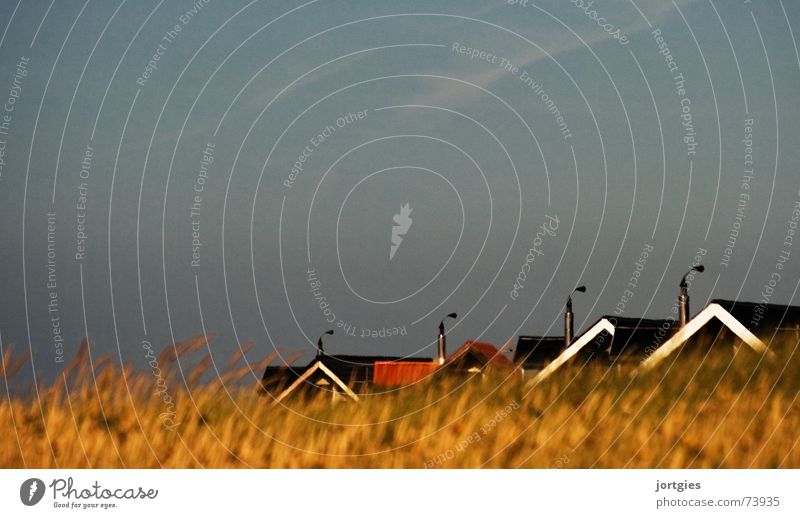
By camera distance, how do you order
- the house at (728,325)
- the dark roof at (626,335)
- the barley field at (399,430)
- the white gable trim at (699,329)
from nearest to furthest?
1. the barley field at (399,430)
2. the white gable trim at (699,329)
3. the house at (728,325)
4. the dark roof at (626,335)

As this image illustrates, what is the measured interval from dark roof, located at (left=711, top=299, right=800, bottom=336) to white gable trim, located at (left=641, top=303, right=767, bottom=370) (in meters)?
0.14

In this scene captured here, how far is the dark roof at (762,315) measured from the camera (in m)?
21.2

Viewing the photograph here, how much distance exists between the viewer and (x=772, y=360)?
17547 millimetres

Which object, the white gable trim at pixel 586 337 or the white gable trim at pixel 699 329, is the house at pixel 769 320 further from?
the white gable trim at pixel 586 337

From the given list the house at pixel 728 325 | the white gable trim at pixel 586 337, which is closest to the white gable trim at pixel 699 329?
the house at pixel 728 325

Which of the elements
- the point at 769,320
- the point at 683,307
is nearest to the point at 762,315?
A: the point at 769,320

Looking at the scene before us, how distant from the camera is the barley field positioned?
1364 cm

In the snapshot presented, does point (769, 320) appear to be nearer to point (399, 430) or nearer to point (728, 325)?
point (728, 325)

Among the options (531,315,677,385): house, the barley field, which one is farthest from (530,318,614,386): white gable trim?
the barley field

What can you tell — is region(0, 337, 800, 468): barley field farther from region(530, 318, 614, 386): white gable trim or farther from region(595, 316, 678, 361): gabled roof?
region(530, 318, 614, 386): white gable trim

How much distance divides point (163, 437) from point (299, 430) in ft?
5.78

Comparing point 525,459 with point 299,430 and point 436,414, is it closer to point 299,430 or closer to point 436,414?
point 436,414

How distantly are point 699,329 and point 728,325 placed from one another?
95 centimetres
